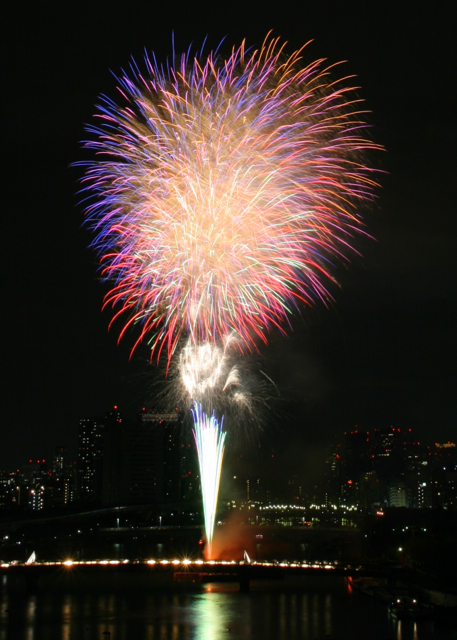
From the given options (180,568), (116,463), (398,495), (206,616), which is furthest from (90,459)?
(206,616)

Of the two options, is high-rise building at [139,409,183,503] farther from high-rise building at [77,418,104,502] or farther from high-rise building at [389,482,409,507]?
high-rise building at [389,482,409,507]

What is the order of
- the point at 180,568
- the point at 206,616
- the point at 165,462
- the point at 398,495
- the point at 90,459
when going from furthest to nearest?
the point at 90,459 < the point at 398,495 < the point at 165,462 < the point at 180,568 < the point at 206,616

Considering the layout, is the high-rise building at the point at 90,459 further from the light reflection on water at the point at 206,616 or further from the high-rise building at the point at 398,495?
the light reflection on water at the point at 206,616

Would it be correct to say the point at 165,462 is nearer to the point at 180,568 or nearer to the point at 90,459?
the point at 90,459

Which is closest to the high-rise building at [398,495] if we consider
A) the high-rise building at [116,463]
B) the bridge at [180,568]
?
the high-rise building at [116,463]

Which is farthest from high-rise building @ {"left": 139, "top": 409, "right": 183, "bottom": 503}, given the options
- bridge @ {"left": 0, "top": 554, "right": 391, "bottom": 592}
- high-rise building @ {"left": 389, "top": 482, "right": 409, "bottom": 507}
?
bridge @ {"left": 0, "top": 554, "right": 391, "bottom": 592}

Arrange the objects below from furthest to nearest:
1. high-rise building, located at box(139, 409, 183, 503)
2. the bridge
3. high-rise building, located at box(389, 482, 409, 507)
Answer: high-rise building, located at box(389, 482, 409, 507), high-rise building, located at box(139, 409, 183, 503), the bridge

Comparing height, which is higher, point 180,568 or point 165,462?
point 165,462

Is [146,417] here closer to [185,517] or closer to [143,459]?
[143,459]
